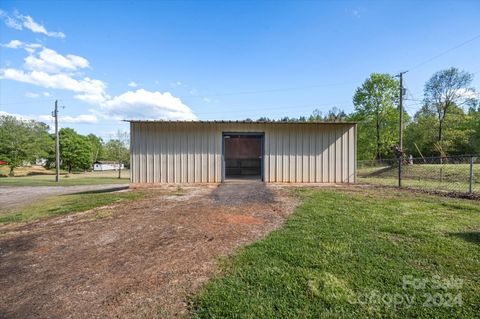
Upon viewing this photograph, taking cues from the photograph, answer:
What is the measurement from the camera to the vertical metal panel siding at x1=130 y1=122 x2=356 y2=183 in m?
9.34

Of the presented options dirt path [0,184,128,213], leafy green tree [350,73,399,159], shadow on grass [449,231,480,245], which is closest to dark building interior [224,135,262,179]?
dirt path [0,184,128,213]

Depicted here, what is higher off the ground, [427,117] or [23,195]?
[427,117]

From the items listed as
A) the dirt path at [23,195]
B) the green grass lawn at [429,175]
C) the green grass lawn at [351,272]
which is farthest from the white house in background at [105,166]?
the green grass lawn at [351,272]

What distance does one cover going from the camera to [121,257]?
3.05m

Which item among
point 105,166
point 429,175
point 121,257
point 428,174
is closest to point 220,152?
point 121,257

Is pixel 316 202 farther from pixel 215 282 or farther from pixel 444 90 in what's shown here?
pixel 444 90

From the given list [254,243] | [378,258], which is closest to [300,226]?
[254,243]

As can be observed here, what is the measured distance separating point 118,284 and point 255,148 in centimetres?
1372

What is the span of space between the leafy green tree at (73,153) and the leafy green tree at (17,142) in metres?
5.48

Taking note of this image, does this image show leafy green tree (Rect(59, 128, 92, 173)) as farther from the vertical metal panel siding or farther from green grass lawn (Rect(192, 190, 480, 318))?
green grass lawn (Rect(192, 190, 480, 318))

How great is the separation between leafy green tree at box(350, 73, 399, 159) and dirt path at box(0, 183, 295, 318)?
23955 millimetres

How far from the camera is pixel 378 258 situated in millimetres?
2766

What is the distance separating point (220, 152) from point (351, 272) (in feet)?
24.4

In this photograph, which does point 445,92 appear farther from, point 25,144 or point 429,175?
point 25,144
